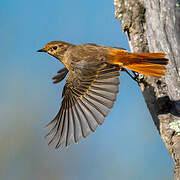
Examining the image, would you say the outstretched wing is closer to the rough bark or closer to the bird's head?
the rough bark

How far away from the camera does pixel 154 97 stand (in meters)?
3.69

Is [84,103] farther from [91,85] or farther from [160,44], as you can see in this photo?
[160,44]

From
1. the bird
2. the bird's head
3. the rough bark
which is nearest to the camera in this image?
the rough bark

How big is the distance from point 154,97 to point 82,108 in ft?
3.27

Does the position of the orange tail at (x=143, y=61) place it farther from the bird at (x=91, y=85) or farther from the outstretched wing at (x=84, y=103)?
the outstretched wing at (x=84, y=103)

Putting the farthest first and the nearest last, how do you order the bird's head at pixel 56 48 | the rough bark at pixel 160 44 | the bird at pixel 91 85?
the bird's head at pixel 56 48 → the bird at pixel 91 85 → the rough bark at pixel 160 44

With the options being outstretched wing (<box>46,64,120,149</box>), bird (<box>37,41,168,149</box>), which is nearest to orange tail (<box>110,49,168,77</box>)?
bird (<box>37,41,168,149</box>)

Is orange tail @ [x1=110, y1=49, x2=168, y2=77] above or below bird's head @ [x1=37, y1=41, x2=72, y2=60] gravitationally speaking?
below

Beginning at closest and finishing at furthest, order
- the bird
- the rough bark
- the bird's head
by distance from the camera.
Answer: the rough bark
the bird
the bird's head

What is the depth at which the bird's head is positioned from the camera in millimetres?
5113

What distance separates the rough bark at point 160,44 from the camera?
138 inches

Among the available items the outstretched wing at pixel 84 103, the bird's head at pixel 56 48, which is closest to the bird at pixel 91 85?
the outstretched wing at pixel 84 103

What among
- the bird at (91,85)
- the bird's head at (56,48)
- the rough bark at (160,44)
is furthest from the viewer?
the bird's head at (56,48)

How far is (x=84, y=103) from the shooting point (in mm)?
4129
